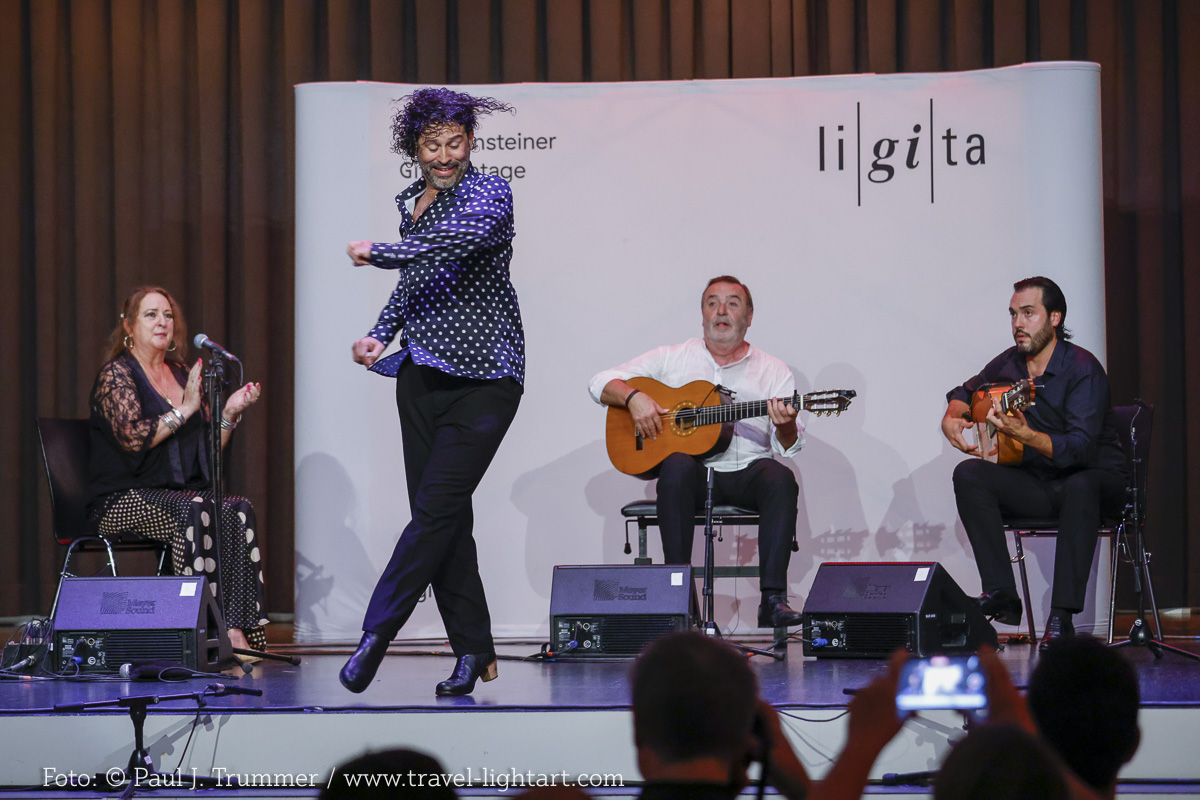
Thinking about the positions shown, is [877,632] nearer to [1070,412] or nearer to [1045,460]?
[1045,460]

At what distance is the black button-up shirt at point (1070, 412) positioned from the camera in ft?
13.9

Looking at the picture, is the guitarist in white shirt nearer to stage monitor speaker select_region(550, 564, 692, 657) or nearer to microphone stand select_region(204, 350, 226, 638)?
stage monitor speaker select_region(550, 564, 692, 657)

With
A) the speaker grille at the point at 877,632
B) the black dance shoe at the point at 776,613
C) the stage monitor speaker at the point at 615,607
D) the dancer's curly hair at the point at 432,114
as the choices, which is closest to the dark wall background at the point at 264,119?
the stage monitor speaker at the point at 615,607

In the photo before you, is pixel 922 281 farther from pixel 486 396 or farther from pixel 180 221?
pixel 180 221

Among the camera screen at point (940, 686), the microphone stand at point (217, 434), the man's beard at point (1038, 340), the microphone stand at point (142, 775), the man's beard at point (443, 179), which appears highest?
the man's beard at point (443, 179)

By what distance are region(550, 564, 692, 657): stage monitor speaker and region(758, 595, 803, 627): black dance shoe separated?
0.38 metres

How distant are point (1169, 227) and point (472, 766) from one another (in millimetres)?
4457

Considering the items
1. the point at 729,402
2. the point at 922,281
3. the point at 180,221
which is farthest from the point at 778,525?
the point at 180,221

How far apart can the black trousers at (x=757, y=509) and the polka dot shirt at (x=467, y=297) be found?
1267mm

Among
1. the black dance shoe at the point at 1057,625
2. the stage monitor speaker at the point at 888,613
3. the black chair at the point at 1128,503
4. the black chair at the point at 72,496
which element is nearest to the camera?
the stage monitor speaker at the point at 888,613

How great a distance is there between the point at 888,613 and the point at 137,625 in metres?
2.35

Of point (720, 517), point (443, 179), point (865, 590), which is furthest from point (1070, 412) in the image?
point (443, 179)

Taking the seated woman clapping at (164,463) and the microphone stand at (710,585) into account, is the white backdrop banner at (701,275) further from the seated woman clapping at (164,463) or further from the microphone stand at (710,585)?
the microphone stand at (710,585)

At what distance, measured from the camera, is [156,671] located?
3.69m
